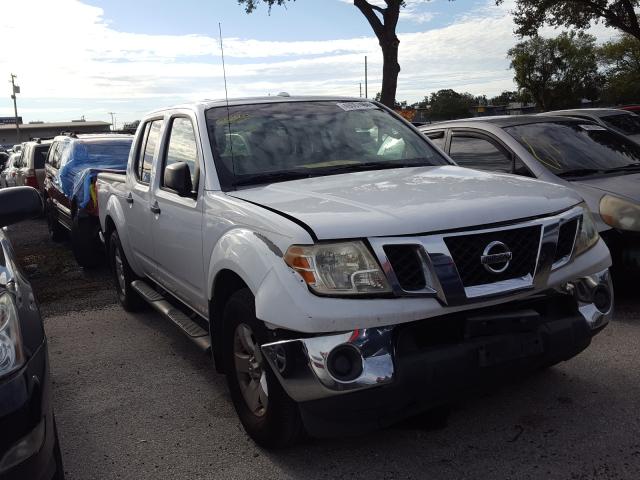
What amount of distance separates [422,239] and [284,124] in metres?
1.76

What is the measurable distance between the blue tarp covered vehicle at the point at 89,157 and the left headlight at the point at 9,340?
655 centimetres

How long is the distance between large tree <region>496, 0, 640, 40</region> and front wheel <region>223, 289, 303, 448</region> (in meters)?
19.9

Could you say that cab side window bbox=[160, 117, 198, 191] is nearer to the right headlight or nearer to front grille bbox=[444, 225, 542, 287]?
front grille bbox=[444, 225, 542, 287]

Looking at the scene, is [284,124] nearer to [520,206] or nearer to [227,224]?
[227,224]

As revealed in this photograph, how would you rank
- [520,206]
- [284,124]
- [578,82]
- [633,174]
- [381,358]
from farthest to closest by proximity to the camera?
[578,82] → [633,174] → [284,124] → [520,206] → [381,358]

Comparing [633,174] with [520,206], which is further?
[633,174]

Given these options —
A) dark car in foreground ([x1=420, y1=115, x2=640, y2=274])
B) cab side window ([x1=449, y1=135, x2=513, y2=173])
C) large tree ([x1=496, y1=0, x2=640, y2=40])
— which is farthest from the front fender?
large tree ([x1=496, y1=0, x2=640, y2=40])

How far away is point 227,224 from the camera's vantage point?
3.37 metres

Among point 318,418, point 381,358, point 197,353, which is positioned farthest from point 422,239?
point 197,353

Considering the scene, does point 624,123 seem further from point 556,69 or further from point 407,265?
point 556,69

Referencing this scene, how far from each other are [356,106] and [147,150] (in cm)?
184

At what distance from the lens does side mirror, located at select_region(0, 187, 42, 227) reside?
291 cm

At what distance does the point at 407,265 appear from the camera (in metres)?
2.72

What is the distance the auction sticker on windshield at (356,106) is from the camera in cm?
448
